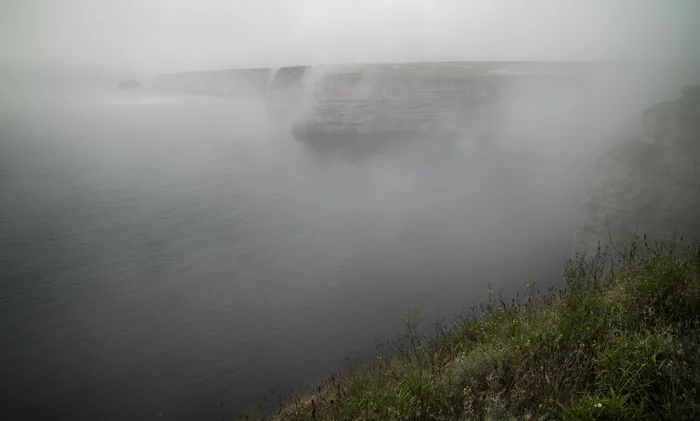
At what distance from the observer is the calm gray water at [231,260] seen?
16.1 metres

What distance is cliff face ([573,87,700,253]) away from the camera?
21.6 meters

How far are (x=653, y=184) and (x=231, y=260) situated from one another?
2870 cm

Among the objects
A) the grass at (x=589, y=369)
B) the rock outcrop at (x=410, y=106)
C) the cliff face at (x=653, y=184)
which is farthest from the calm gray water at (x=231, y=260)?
the grass at (x=589, y=369)

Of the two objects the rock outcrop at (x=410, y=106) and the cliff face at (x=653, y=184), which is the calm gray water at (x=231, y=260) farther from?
the rock outcrop at (x=410, y=106)

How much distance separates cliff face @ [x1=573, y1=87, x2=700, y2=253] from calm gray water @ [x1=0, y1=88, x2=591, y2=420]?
142 inches

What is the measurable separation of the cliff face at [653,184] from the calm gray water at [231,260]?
360cm

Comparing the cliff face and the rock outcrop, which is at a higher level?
the rock outcrop

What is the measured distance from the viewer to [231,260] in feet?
88.6

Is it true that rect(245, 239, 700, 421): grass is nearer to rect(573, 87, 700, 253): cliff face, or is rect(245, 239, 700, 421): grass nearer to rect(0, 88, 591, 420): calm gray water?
rect(0, 88, 591, 420): calm gray water

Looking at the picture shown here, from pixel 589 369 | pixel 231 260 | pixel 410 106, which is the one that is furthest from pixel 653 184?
pixel 410 106

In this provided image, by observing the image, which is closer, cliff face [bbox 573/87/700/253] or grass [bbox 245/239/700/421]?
grass [bbox 245/239/700/421]

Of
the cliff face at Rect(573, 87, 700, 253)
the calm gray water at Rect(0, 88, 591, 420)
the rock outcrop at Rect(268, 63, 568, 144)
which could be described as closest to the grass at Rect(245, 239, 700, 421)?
the calm gray water at Rect(0, 88, 591, 420)

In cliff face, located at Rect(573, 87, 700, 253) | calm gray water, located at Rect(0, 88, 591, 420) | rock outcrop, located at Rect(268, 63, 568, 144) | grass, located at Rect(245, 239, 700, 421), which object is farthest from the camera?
rock outcrop, located at Rect(268, 63, 568, 144)

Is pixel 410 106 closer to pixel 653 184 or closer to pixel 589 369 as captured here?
pixel 653 184
